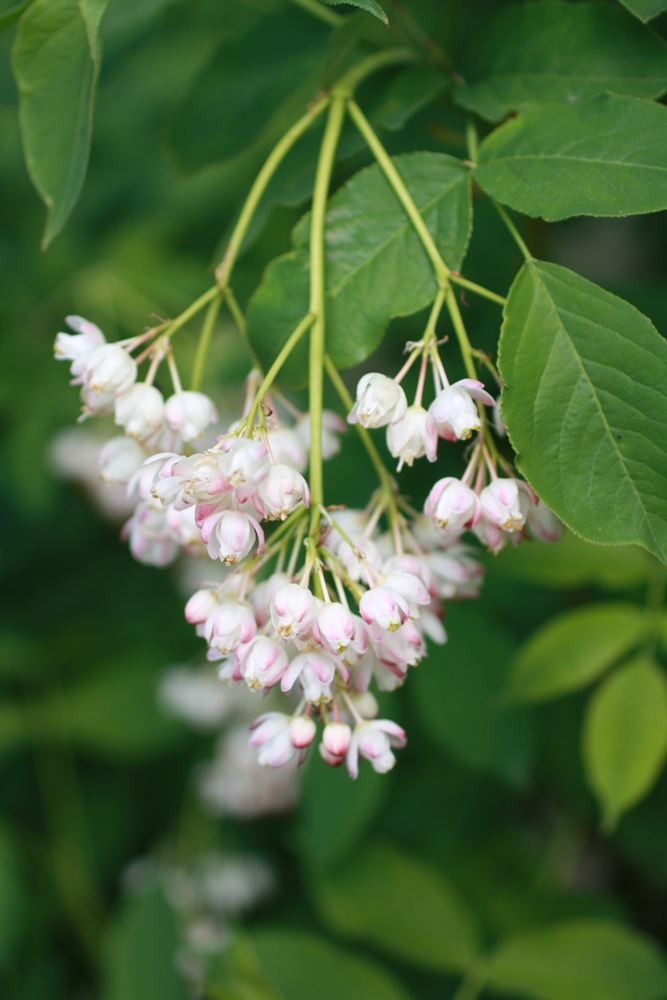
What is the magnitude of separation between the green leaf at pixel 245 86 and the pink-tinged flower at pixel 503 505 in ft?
2.99

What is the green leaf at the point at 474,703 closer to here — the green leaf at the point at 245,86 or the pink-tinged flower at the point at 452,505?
the pink-tinged flower at the point at 452,505

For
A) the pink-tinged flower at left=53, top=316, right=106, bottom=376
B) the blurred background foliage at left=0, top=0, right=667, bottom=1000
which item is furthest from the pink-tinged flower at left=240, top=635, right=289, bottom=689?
the blurred background foliage at left=0, top=0, right=667, bottom=1000

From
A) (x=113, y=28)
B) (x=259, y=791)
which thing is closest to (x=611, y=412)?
(x=113, y=28)

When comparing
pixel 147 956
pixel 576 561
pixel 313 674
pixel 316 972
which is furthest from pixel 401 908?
pixel 313 674

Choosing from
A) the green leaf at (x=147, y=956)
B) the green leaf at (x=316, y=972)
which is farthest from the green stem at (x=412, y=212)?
the green leaf at (x=147, y=956)

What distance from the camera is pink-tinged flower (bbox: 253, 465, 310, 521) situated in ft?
3.15

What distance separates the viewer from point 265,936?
5.89ft

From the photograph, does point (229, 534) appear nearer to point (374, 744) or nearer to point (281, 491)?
point (281, 491)

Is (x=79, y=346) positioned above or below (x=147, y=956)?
above

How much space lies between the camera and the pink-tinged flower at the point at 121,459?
1.28m

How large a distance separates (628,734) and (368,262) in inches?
39.8

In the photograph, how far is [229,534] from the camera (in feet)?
3.16

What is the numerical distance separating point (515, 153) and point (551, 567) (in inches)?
33.3

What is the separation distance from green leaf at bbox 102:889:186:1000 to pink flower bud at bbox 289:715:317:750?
4.21ft
